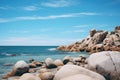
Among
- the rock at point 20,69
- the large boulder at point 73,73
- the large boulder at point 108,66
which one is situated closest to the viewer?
the large boulder at point 73,73

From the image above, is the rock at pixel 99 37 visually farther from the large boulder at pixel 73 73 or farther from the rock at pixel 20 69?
the large boulder at pixel 73 73

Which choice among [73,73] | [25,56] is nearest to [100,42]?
[25,56]

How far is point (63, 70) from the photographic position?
13.1 m

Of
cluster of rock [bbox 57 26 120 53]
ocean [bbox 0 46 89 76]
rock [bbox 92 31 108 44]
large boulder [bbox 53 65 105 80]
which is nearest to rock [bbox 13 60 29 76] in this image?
ocean [bbox 0 46 89 76]

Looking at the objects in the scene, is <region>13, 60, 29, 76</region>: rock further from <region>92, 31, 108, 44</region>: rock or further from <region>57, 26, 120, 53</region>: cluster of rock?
<region>92, 31, 108, 44</region>: rock

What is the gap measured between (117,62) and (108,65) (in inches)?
26.7

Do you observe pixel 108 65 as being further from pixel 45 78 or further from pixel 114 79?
pixel 45 78

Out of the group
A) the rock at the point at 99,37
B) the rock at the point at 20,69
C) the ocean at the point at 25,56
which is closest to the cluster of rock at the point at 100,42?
the rock at the point at 99,37

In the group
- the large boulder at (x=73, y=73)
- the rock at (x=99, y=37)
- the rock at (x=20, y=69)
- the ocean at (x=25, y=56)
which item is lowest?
the ocean at (x=25, y=56)

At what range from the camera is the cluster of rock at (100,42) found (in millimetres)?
61572

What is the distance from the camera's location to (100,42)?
67938mm

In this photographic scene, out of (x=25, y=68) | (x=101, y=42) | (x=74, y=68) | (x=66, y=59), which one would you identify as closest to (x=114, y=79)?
(x=74, y=68)

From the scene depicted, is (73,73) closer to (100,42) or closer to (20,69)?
(20,69)

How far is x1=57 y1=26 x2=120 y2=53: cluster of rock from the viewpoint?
61.6 m
